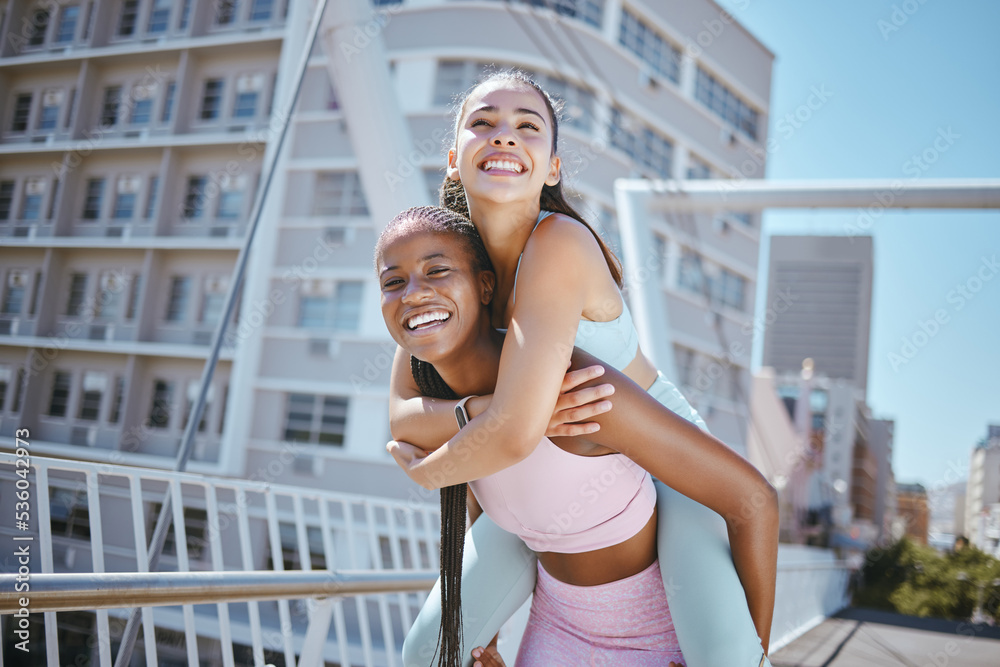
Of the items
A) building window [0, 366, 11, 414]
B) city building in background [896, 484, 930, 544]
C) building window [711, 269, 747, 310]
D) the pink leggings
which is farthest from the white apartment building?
city building in background [896, 484, 930, 544]

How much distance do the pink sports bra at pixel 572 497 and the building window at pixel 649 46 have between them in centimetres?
2104

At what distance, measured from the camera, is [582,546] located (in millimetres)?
1471

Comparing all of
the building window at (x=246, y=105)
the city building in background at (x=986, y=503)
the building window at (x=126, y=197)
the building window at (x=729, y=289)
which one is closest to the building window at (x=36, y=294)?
the building window at (x=126, y=197)

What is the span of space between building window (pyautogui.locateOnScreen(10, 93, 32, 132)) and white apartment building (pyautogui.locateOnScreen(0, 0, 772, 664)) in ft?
0.35

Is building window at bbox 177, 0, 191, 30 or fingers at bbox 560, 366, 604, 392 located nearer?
fingers at bbox 560, 366, 604, 392

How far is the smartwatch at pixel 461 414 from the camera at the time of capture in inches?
54.7

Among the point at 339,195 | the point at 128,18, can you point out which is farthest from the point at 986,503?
the point at 128,18

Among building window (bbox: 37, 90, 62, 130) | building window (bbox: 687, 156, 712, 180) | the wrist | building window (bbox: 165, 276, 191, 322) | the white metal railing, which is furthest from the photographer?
building window (bbox: 687, 156, 712, 180)

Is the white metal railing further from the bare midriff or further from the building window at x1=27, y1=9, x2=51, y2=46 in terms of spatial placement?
the building window at x1=27, y1=9, x2=51, y2=46

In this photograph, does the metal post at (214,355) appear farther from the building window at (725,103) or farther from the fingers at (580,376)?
the building window at (725,103)

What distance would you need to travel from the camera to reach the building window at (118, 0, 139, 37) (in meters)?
22.7

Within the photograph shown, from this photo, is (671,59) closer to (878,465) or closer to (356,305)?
(356,305)

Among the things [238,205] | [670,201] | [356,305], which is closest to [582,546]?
[670,201]

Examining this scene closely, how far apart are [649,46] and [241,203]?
45.0 feet
